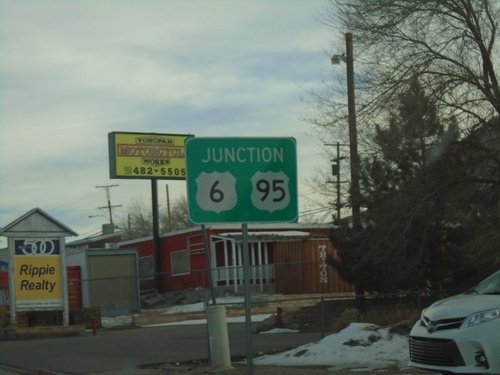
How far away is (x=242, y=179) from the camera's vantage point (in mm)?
7500

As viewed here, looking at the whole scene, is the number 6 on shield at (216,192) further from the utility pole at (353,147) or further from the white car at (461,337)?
the utility pole at (353,147)

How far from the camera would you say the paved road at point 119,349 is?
1566 cm

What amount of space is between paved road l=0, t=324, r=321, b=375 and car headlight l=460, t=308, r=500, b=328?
21.3 ft

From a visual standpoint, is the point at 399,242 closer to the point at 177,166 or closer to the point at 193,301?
→ the point at 193,301

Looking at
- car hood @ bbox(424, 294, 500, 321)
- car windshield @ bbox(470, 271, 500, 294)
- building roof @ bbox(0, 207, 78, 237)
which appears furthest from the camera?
building roof @ bbox(0, 207, 78, 237)

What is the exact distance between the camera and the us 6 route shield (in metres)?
7.42

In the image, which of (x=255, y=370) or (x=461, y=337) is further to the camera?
(x=255, y=370)

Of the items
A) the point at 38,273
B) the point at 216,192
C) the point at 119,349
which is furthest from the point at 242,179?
the point at 38,273

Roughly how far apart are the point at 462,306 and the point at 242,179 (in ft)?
12.3

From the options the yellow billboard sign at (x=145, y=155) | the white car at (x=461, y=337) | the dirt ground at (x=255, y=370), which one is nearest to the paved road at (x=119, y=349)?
the dirt ground at (x=255, y=370)

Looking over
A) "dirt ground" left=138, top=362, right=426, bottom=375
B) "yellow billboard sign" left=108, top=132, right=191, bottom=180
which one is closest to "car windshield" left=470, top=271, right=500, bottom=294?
"dirt ground" left=138, top=362, right=426, bottom=375

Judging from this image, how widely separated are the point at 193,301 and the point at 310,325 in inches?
593

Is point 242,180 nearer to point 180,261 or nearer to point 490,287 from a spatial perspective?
point 490,287

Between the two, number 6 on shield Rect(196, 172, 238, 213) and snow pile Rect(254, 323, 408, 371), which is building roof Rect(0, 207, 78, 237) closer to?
snow pile Rect(254, 323, 408, 371)
